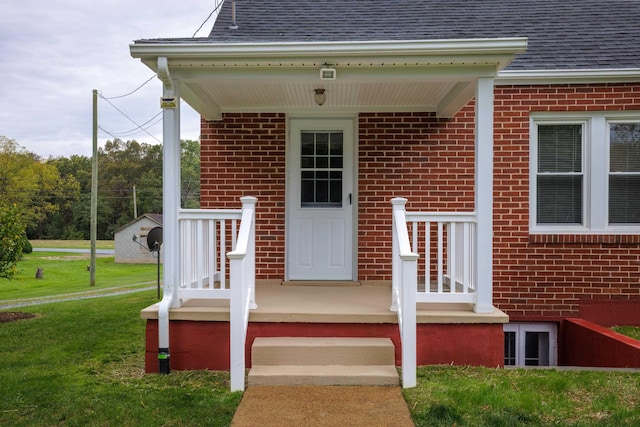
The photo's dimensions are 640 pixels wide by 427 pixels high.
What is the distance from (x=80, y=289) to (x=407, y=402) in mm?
19727

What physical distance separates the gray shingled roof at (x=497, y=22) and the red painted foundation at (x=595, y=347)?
3215 millimetres

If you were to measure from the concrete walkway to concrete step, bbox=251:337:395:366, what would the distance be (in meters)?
0.33

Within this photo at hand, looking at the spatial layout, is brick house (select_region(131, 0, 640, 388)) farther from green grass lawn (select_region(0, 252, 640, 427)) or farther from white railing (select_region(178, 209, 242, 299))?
green grass lawn (select_region(0, 252, 640, 427))

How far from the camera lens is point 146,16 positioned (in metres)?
38.2

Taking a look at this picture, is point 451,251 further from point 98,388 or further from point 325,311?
point 98,388

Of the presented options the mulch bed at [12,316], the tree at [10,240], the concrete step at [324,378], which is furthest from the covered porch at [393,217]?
the tree at [10,240]

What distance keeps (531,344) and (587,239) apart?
1531 mm

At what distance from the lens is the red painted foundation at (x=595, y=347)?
518 cm

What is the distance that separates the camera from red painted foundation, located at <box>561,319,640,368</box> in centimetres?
518

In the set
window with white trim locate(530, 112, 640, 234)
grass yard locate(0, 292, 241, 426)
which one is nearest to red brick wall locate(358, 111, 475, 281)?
window with white trim locate(530, 112, 640, 234)

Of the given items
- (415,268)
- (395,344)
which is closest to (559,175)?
(415,268)

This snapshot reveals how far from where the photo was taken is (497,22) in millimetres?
7770

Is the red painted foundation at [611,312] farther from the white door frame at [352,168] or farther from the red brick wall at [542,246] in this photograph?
Result: the white door frame at [352,168]

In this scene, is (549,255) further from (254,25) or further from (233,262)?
(254,25)
